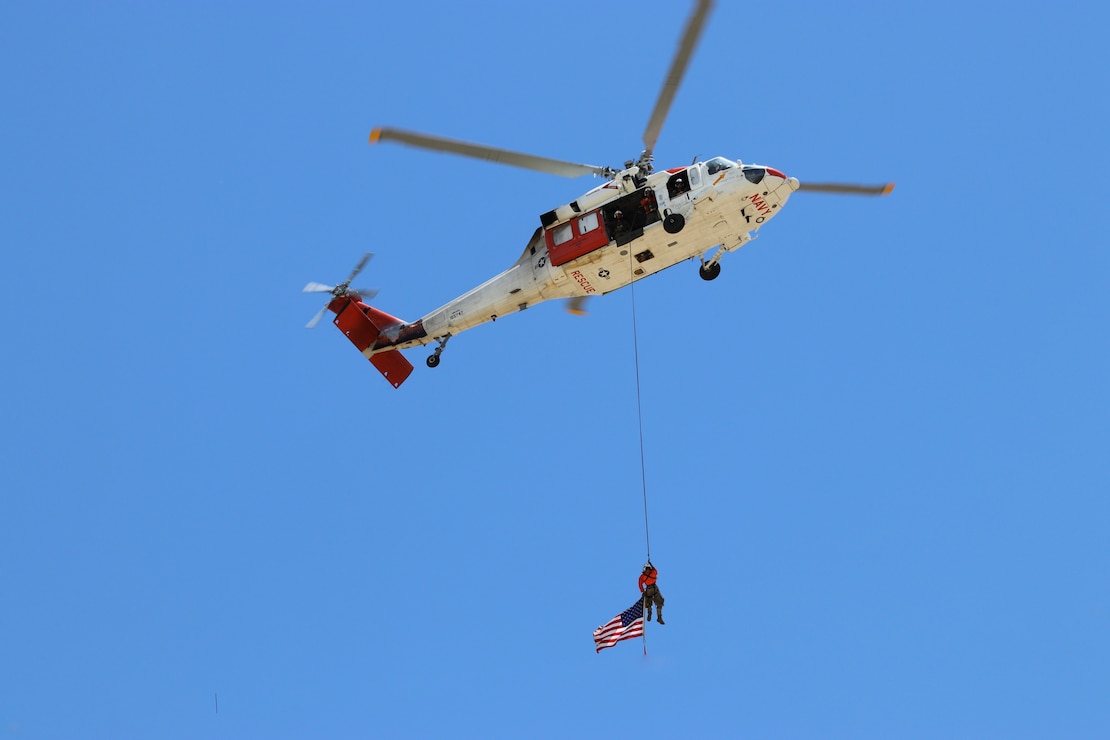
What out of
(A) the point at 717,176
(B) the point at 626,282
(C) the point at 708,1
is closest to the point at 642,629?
(B) the point at 626,282

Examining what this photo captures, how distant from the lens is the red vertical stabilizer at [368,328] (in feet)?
103

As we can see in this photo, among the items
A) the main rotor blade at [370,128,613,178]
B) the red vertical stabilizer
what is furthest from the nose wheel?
the main rotor blade at [370,128,613,178]

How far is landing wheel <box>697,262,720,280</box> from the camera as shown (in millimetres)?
27859

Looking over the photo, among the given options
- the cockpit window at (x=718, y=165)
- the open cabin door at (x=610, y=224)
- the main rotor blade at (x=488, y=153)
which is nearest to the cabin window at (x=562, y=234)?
the open cabin door at (x=610, y=224)

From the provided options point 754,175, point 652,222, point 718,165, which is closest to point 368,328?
point 652,222

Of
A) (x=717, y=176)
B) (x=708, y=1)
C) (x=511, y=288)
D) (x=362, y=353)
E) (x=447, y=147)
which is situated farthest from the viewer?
(x=362, y=353)

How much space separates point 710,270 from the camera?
1098 inches

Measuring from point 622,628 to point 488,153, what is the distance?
968 centimetres

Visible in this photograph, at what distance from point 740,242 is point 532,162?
492 centimetres

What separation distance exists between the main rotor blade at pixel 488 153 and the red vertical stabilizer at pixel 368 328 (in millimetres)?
7094

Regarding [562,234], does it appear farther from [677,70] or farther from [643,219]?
[677,70]

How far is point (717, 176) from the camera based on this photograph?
2669cm

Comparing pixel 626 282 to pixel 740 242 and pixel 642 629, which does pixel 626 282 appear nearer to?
pixel 740 242

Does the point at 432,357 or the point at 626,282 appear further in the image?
the point at 432,357
